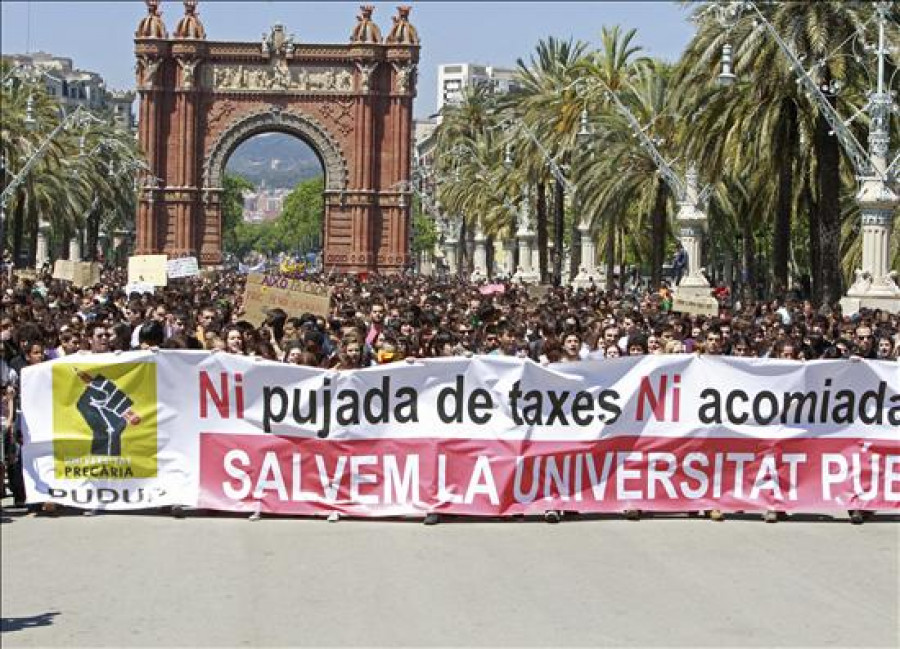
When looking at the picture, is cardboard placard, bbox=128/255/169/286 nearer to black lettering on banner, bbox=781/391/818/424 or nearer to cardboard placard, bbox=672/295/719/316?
cardboard placard, bbox=672/295/719/316

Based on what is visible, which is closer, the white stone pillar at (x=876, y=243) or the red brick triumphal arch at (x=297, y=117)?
the white stone pillar at (x=876, y=243)

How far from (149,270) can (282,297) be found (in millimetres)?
11543

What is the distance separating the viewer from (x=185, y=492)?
1420 centimetres

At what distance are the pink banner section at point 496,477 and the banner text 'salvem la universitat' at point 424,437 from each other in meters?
0.01

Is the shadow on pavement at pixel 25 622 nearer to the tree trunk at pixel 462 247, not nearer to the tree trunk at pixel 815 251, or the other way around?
the tree trunk at pixel 815 251

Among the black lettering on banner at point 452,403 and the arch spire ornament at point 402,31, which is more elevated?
the arch spire ornament at point 402,31

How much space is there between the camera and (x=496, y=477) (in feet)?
46.5

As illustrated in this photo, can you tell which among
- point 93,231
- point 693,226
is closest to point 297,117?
point 93,231

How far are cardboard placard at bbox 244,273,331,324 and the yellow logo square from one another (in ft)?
34.0

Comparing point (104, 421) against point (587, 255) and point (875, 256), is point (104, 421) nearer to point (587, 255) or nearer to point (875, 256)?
point (875, 256)

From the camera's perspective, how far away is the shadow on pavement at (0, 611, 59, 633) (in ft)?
32.3

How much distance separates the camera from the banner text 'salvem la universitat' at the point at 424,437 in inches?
558

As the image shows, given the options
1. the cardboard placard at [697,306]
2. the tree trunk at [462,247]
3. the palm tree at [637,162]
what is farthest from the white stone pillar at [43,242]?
the cardboard placard at [697,306]

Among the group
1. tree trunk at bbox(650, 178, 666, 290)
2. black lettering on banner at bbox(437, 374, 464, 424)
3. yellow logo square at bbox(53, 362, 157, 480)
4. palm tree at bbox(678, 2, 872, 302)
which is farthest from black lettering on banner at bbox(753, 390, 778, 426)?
tree trunk at bbox(650, 178, 666, 290)
